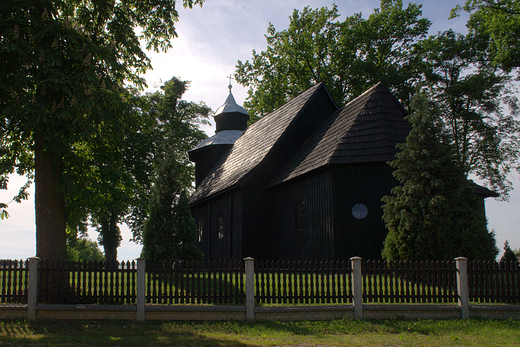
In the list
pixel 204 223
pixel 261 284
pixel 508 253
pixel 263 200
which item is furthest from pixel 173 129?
pixel 261 284

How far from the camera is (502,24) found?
2394 cm

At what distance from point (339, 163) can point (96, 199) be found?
8165 mm

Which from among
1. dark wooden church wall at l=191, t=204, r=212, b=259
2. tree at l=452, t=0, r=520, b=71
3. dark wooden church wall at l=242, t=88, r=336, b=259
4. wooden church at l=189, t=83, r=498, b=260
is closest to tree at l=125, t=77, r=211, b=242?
dark wooden church wall at l=191, t=204, r=212, b=259

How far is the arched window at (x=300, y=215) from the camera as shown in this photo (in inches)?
676

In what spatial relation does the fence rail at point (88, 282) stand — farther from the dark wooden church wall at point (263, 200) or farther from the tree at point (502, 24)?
the tree at point (502, 24)

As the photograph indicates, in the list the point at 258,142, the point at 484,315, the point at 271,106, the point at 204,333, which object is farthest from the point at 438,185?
the point at 271,106

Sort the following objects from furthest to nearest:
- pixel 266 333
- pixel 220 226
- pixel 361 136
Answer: pixel 220 226
pixel 361 136
pixel 266 333

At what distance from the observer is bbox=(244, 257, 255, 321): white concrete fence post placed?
9.78 meters

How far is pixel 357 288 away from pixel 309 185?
715 cm

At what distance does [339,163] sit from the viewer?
591 inches

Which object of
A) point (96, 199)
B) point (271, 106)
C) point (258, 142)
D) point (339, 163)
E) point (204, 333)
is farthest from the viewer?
point (271, 106)

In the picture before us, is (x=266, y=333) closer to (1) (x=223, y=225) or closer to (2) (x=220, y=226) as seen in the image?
(1) (x=223, y=225)

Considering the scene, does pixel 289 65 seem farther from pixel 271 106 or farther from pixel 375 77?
pixel 375 77

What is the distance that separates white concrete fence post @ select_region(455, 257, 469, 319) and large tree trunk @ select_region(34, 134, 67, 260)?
10280 millimetres
